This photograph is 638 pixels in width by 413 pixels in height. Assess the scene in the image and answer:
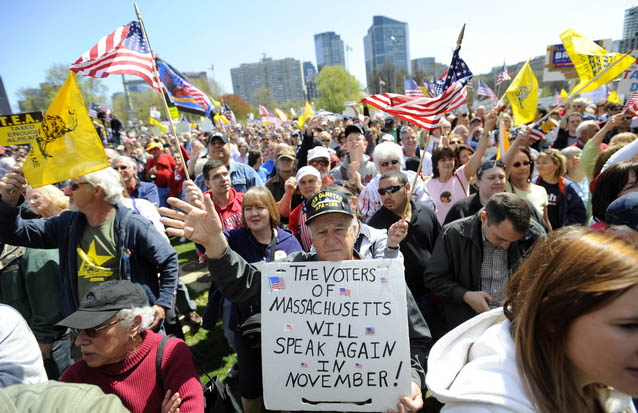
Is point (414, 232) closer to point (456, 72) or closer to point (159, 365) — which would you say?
point (456, 72)

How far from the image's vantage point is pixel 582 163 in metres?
4.65

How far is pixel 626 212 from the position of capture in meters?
2.01

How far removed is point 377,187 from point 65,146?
9.56ft

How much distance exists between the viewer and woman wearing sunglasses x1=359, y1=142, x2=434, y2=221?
396 centimetres

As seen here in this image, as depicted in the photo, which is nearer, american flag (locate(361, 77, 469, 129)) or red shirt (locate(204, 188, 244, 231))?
american flag (locate(361, 77, 469, 129))

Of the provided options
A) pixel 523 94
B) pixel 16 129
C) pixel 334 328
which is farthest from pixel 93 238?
pixel 523 94

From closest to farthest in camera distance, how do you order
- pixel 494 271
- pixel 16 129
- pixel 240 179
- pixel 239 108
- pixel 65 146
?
pixel 65 146, pixel 494 271, pixel 240 179, pixel 16 129, pixel 239 108

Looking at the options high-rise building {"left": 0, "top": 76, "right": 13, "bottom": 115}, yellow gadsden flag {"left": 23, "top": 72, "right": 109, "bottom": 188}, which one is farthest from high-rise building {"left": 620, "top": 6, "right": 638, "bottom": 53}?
high-rise building {"left": 0, "top": 76, "right": 13, "bottom": 115}

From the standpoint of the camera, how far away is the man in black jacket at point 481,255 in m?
2.43

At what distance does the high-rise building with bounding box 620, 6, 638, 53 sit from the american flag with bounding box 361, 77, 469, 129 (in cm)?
251

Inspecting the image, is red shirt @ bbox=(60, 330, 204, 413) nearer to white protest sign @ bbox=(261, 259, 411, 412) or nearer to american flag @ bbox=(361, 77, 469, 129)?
white protest sign @ bbox=(261, 259, 411, 412)

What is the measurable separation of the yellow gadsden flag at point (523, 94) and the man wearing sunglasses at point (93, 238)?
5843 mm

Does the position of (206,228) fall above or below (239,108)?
below

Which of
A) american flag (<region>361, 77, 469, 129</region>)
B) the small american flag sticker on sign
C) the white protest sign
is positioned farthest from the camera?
american flag (<region>361, 77, 469, 129</region>)
